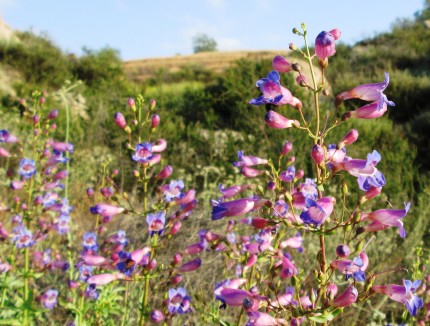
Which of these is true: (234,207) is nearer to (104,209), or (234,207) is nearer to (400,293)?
(400,293)

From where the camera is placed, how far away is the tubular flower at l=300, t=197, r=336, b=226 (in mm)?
1267

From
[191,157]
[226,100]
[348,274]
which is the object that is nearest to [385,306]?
[348,274]

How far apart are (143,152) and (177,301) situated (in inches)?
26.8

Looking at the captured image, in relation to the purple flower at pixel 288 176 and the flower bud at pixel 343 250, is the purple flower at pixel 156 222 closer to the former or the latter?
the purple flower at pixel 288 176

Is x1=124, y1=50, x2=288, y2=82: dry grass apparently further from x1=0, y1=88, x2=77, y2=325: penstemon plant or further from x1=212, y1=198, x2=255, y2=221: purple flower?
x1=212, y1=198, x2=255, y2=221: purple flower

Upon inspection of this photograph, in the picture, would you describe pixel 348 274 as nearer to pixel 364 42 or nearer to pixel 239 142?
pixel 239 142

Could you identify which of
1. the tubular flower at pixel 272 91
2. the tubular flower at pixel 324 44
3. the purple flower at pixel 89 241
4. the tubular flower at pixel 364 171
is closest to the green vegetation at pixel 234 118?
the purple flower at pixel 89 241

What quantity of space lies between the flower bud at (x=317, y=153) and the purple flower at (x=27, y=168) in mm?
2025

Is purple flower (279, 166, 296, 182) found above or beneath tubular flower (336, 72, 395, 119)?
beneath

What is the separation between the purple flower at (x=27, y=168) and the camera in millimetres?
2885

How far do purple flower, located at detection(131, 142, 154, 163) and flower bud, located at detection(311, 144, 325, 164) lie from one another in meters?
0.88

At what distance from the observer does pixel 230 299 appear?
1526 millimetres

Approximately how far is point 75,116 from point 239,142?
13.9 ft

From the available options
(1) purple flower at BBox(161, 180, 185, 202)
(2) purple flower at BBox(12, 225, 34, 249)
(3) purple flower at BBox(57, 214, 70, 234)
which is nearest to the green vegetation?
(3) purple flower at BBox(57, 214, 70, 234)
